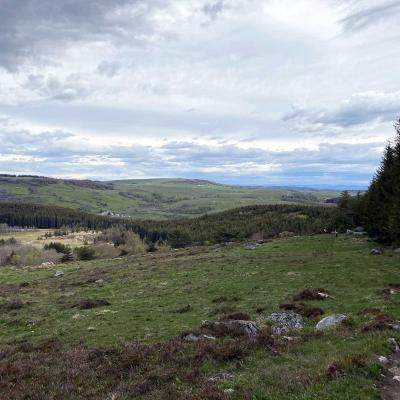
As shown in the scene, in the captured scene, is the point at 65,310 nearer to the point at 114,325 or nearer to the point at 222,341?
the point at 114,325

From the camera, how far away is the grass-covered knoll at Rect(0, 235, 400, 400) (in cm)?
1245

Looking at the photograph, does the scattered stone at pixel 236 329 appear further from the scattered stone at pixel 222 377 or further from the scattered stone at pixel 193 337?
the scattered stone at pixel 222 377

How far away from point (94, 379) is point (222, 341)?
5268 millimetres

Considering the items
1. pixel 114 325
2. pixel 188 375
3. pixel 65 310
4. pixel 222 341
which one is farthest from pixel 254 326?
pixel 65 310

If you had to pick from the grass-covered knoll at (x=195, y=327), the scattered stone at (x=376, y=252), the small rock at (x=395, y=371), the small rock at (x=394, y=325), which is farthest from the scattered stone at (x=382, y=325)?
the scattered stone at (x=376, y=252)

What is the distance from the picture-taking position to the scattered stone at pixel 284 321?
19517 mm

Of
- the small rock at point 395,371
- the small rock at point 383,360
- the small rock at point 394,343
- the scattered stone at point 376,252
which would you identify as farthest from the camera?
the scattered stone at point 376,252

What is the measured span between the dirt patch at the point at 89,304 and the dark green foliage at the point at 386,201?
32.6 meters

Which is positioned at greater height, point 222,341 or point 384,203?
point 384,203

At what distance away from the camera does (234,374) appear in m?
13.4

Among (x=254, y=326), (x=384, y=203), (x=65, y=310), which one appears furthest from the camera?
(x=384, y=203)

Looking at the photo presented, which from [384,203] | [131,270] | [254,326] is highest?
[384,203]

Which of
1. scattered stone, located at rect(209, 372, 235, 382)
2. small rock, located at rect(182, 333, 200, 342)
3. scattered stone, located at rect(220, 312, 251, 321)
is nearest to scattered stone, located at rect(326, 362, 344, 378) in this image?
scattered stone, located at rect(209, 372, 235, 382)

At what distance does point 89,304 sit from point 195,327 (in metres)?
14.0
